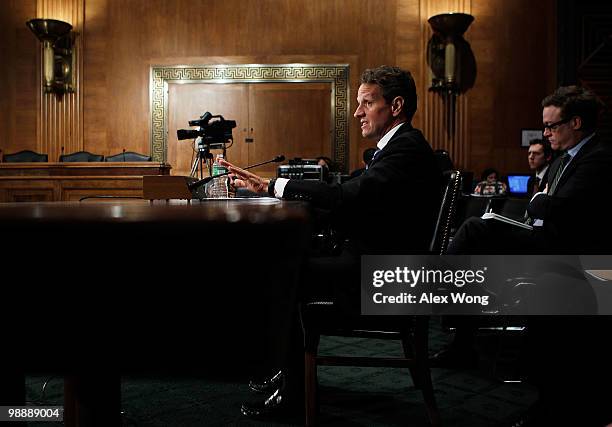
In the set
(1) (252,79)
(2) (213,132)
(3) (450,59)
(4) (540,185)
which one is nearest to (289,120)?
(1) (252,79)

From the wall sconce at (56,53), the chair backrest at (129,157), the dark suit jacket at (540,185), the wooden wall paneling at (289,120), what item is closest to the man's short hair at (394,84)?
the dark suit jacket at (540,185)

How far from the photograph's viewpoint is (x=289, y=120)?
24.2 feet

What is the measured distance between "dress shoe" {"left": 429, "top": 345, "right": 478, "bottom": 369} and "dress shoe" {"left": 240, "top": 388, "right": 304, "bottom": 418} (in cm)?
Answer: 89

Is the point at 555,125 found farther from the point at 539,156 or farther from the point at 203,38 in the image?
the point at 203,38

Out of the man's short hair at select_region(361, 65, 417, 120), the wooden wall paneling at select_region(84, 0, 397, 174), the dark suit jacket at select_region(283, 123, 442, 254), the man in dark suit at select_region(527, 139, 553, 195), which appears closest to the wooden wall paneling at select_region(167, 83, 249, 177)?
the wooden wall paneling at select_region(84, 0, 397, 174)

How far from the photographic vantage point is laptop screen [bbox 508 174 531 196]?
7.02 metres

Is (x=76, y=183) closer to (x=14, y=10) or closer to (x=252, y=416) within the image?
(x=252, y=416)

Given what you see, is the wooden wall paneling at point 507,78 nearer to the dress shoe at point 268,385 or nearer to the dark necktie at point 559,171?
the dark necktie at point 559,171

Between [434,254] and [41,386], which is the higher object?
[434,254]

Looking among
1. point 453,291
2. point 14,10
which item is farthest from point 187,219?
point 14,10

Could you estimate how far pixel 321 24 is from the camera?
7434 mm

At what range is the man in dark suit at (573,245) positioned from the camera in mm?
1817

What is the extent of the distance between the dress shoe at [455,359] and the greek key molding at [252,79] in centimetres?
494

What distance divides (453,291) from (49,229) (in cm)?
206
